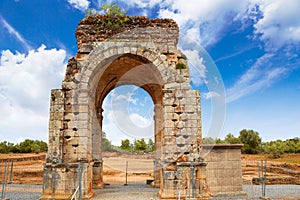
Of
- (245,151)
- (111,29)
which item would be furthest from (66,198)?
(245,151)

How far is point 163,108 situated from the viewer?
368 inches

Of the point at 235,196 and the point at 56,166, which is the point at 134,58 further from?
the point at 235,196

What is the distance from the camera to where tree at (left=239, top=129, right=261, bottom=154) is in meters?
41.6

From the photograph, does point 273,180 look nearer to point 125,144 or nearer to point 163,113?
point 163,113

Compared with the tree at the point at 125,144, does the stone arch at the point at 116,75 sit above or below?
above

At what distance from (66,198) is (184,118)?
4548 millimetres

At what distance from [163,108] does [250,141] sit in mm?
37071

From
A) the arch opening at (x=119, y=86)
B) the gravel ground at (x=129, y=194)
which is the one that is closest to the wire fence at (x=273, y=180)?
the gravel ground at (x=129, y=194)

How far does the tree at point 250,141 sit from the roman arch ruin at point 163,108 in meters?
35.4

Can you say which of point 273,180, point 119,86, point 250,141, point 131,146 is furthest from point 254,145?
point 119,86

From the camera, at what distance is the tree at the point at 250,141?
4156 cm

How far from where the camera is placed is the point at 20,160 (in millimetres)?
26812

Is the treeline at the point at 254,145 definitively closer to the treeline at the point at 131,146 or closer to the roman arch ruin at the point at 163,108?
the treeline at the point at 131,146

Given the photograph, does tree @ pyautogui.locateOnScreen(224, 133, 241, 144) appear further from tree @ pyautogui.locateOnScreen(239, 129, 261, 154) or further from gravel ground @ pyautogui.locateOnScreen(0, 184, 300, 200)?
gravel ground @ pyautogui.locateOnScreen(0, 184, 300, 200)
